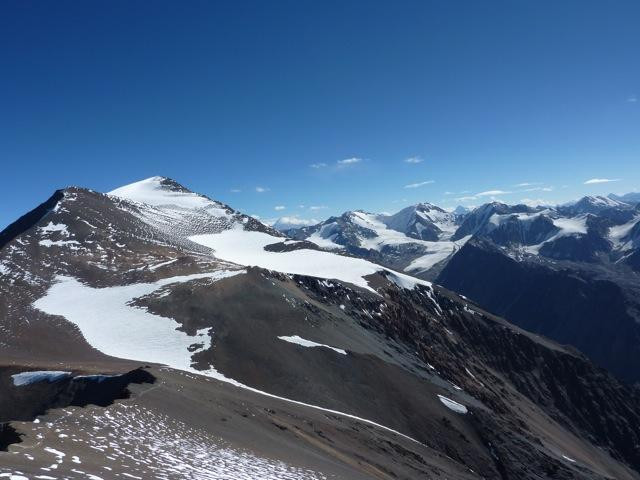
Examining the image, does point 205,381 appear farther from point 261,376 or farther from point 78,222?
point 78,222

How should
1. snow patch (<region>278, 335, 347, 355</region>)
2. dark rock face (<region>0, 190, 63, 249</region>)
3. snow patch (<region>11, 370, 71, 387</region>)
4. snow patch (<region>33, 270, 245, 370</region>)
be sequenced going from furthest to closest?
dark rock face (<region>0, 190, 63, 249</region>) < snow patch (<region>278, 335, 347, 355</region>) < snow patch (<region>33, 270, 245, 370</region>) < snow patch (<region>11, 370, 71, 387</region>)

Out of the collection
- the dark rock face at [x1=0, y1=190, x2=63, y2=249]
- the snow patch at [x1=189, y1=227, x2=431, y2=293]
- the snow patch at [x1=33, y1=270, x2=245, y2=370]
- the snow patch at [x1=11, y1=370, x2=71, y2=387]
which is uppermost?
the dark rock face at [x1=0, y1=190, x2=63, y2=249]

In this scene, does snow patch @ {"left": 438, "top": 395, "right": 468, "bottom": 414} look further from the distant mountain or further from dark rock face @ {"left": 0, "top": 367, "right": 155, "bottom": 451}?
dark rock face @ {"left": 0, "top": 367, "right": 155, "bottom": 451}

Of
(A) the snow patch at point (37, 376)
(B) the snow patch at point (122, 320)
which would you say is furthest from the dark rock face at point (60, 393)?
(B) the snow patch at point (122, 320)

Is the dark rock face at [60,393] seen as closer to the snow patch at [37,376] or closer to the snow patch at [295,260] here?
the snow patch at [37,376]

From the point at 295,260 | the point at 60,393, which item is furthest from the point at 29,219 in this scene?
the point at 60,393

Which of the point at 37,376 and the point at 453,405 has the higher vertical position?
the point at 37,376

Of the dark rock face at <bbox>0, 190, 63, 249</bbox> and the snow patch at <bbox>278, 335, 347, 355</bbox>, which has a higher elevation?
the dark rock face at <bbox>0, 190, 63, 249</bbox>

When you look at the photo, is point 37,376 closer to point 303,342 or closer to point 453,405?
point 303,342

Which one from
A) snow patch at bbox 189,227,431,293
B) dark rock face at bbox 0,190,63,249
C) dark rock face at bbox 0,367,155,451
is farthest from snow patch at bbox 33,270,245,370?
snow patch at bbox 189,227,431,293

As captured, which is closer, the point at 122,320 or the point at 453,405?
the point at 122,320

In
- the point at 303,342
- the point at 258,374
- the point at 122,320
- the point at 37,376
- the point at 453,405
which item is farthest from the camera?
the point at 453,405
